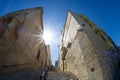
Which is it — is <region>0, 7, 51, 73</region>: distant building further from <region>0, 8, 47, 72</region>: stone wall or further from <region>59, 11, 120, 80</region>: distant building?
<region>59, 11, 120, 80</region>: distant building

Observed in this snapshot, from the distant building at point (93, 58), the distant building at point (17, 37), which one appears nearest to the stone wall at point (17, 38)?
the distant building at point (17, 37)

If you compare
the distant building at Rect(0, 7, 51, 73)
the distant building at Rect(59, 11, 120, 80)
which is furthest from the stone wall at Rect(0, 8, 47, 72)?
the distant building at Rect(59, 11, 120, 80)

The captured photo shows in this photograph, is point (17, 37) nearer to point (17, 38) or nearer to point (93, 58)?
point (17, 38)

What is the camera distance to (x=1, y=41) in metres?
9.03

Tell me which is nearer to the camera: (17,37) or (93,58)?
(93,58)

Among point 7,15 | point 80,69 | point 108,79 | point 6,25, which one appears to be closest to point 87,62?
point 80,69

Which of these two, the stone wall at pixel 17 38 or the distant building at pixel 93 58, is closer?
the distant building at pixel 93 58

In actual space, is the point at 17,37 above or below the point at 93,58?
above

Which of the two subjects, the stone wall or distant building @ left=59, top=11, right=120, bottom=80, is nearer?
distant building @ left=59, top=11, right=120, bottom=80

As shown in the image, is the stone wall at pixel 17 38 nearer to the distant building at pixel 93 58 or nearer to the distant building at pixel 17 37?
the distant building at pixel 17 37

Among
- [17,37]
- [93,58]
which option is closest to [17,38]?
[17,37]

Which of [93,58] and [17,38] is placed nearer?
[93,58]

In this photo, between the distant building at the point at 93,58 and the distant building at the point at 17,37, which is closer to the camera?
the distant building at the point at 93,58

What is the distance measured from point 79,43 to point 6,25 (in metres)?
6.05
